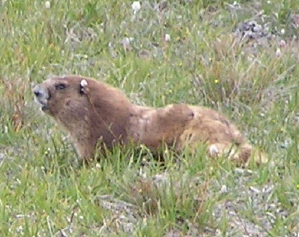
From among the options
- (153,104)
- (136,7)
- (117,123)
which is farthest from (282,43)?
(117,123)

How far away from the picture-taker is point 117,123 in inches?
235

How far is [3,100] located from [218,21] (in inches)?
102

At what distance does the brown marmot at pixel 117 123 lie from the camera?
5949mm

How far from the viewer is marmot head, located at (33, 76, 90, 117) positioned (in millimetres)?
6008

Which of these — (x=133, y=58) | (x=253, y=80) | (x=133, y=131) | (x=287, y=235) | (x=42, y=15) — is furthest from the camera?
(x=42, y=15)

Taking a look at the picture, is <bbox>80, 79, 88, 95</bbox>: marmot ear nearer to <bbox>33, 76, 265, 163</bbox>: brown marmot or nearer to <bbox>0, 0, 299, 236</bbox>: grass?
<bbox>33, 76, 265, 163</bbox>: brown marmot

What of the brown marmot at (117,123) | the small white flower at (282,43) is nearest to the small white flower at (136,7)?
the small white flower at (282,43)

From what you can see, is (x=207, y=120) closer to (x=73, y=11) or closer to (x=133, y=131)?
(x=133, y=131)

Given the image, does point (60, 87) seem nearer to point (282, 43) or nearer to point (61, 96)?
point (61, 96)

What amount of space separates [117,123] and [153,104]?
101 cm

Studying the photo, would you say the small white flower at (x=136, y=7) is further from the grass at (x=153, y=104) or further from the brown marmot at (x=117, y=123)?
the brown marmot at (x=117, y=123)

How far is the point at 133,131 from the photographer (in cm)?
597

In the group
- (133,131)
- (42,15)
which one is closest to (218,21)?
(42,15)

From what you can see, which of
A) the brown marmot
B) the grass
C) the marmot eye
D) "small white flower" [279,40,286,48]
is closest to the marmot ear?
the brown marmot
